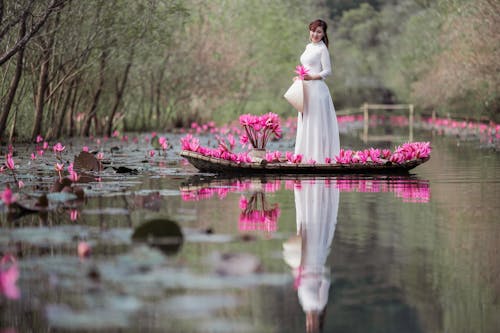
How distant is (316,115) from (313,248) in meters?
9.59

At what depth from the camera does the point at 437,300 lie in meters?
6.60

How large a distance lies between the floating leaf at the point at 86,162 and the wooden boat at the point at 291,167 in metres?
1.33

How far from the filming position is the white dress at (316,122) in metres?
18.0

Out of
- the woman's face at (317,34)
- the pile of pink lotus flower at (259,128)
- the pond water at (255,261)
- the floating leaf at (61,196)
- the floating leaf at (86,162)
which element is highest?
the woman's face at (317,34)

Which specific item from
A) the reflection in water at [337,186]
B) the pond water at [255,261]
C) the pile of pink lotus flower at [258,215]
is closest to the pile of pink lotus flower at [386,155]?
the reflection in water at [337,186]

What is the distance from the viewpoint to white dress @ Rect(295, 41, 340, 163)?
59.2 ft

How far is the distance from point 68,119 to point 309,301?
3047cm

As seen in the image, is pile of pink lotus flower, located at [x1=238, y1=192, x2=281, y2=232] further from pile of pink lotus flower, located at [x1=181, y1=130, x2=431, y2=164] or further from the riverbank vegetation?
the riverbank vegetation

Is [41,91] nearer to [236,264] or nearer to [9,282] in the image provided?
[236,264]

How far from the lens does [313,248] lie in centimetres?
870

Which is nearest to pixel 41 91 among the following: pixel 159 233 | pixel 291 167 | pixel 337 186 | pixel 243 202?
pixel 291 167

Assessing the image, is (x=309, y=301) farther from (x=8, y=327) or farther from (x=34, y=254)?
(x=34, y=254)

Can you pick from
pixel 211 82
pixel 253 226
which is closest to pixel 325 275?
pixel 253 226

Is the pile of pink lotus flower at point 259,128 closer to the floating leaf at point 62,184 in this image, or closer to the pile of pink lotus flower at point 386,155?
the pile of pink lotus flower at point 386,155
